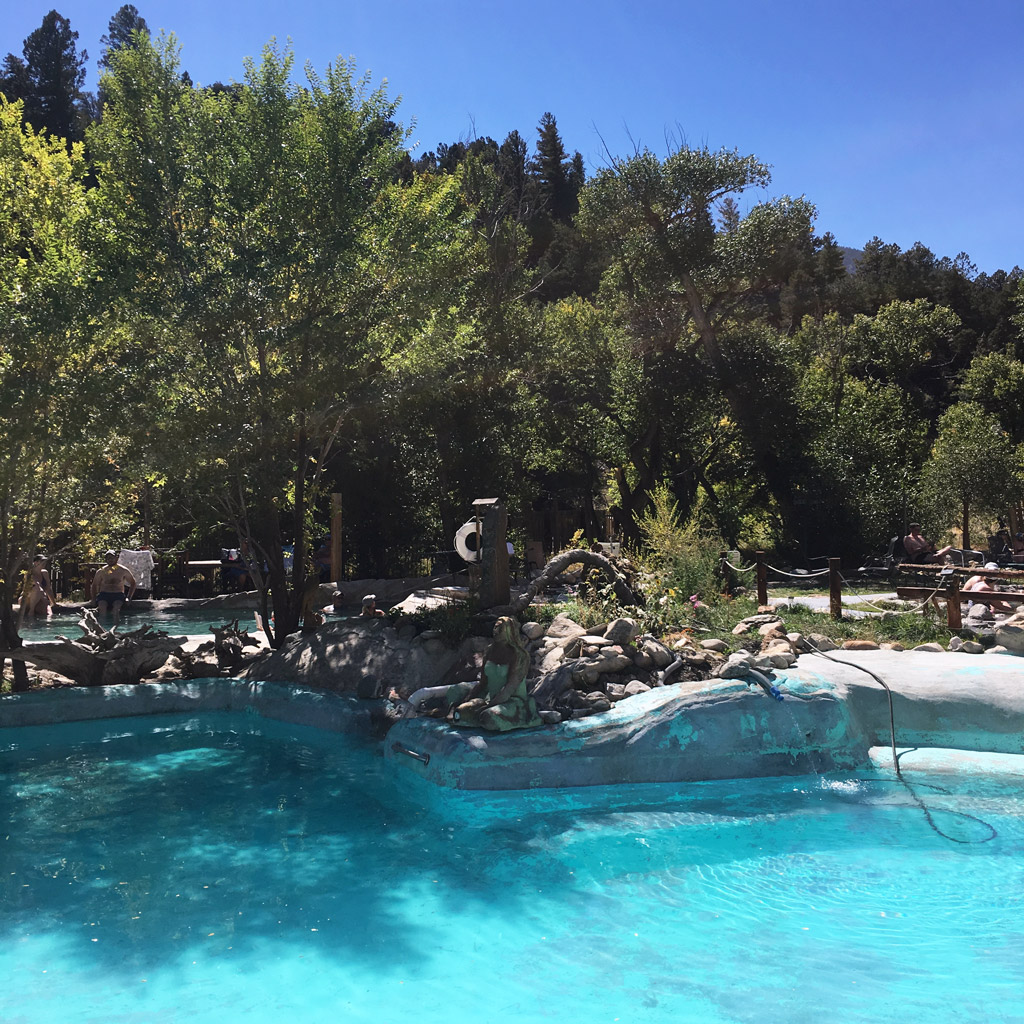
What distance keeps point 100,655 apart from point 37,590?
11.4 feet

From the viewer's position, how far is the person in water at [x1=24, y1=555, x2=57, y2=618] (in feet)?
37.2

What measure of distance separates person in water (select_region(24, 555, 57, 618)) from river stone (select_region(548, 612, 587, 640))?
Answer: 661 centimetres

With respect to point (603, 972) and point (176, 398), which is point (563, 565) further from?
point (603, 972)

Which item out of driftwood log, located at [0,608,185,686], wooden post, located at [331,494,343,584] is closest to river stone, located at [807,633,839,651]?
driftwood log, located at [0,608,185,686]

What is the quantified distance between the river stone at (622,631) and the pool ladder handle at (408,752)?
2.31 metres

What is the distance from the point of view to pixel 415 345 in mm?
11492

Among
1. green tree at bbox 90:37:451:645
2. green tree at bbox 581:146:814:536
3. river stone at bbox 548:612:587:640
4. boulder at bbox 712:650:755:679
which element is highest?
green tree at bbox 581:146:814:536

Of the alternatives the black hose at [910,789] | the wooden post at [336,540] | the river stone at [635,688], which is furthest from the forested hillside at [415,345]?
the black hose at [910,789]

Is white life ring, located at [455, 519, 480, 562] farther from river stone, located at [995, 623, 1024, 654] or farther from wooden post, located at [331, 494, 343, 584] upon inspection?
wooden post, located at [331, 494, 343, 584]

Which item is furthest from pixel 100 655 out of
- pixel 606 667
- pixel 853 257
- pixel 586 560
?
pixel 853 257

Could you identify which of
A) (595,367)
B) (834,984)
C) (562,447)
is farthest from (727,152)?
(834,984)

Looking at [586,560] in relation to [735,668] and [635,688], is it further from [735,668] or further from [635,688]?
[735,668]

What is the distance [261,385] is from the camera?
10.0 meters

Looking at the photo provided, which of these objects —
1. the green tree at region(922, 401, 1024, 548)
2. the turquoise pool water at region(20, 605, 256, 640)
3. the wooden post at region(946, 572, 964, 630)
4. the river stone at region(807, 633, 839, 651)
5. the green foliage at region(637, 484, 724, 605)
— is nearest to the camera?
the river stone at region(807, 633, 839, 651)
